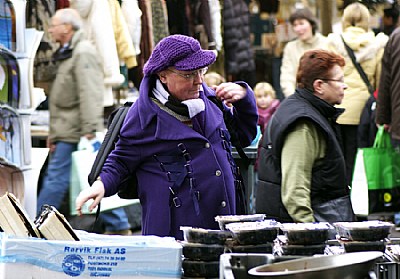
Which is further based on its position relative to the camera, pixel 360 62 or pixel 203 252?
pixel 360 62

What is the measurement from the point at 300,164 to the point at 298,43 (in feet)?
21.3

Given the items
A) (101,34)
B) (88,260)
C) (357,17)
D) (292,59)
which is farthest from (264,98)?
(88,260)

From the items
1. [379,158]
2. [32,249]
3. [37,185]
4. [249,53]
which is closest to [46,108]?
[37,185]

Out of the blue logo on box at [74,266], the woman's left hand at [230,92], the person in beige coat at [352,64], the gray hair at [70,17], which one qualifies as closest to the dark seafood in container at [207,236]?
the blue logo on box at [74,266]

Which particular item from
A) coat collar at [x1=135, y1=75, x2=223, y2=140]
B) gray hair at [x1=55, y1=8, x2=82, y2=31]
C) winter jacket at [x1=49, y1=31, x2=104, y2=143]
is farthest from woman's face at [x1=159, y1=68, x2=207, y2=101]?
gray hair at [x1=55, y1=8, x2=82, y2=31]

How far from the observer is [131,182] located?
20.2 ft

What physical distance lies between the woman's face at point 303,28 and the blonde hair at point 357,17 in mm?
911

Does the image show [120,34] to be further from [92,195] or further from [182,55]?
[92,195]

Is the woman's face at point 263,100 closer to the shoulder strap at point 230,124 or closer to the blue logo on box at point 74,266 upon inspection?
the shoulder strap at point 230,124

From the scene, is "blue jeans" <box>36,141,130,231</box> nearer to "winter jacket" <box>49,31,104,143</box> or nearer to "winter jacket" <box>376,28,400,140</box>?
"winter jacket" <box>49,31,104,143</box>

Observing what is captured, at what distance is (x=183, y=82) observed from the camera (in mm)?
5941

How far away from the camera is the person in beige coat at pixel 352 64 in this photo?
1131 centimetres

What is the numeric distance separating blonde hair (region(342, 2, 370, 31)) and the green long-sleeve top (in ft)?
17.3

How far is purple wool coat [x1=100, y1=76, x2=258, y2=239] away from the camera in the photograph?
19.4 feet
